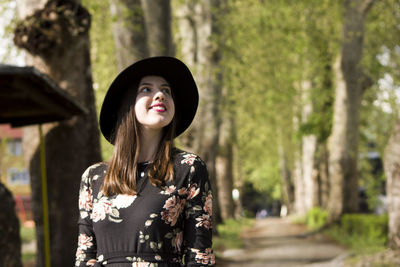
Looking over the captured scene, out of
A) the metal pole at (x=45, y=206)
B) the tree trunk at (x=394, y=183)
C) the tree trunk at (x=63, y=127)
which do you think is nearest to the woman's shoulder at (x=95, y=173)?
the metal pole at (x=45, y=206)

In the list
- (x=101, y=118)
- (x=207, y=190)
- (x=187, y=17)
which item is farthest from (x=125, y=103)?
(x=187, y=17)

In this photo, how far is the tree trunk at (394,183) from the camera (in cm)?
1144

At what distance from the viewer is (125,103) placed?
3.43 m

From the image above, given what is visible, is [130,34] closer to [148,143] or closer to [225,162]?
[148,143]

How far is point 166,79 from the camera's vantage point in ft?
11.3

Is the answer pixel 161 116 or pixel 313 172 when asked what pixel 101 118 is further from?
pixel 313 172

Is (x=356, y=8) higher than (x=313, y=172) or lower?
higher

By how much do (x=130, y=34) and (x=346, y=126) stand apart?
1212 centimetres

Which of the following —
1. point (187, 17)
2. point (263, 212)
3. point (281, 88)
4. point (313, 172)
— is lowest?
point (263, 212)

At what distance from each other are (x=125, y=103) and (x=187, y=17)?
14.4 meters

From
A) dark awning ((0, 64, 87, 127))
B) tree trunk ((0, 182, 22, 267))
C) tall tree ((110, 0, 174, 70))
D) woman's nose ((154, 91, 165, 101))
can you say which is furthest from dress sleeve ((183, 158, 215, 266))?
tall tree ((110, 0, 174, 70))

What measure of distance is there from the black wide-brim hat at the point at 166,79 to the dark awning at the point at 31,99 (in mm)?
3016

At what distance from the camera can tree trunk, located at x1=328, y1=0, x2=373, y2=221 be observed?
19814mm

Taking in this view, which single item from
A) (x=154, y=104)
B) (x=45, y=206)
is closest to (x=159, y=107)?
(x=154, y=104)
